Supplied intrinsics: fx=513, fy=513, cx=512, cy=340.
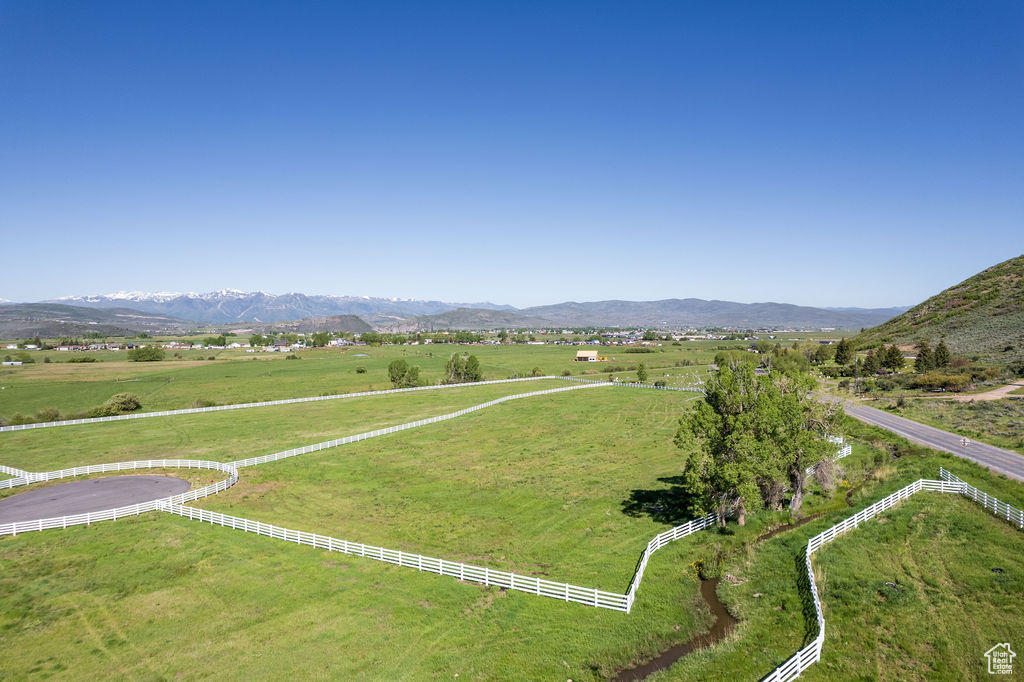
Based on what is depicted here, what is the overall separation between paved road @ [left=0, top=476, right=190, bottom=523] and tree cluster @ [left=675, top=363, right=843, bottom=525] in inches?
1646

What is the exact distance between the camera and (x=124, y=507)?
3819 cm

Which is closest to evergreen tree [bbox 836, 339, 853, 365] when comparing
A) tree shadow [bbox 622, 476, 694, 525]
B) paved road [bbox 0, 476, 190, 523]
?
tree shadow [bbox 622, 476, 694, 525]

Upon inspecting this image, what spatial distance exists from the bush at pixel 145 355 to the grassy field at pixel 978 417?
192 meters

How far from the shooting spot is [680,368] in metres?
140

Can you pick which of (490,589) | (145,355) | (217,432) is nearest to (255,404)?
(217,432)

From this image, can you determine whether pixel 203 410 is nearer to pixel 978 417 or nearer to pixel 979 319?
pixel 978 417

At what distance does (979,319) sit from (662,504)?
127658 millimetres

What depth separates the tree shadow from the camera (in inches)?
1455

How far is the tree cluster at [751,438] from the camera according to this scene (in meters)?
32.7

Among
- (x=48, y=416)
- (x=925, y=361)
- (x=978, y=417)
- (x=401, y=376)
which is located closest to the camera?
(x=978, y=417)

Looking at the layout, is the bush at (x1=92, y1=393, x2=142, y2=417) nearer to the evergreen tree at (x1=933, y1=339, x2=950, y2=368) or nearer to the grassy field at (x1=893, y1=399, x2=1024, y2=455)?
the grassy field at (x1=893, y1=399, x2=1024, y2=455)

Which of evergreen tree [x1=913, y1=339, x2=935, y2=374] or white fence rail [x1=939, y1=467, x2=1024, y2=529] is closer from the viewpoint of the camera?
white fence rail [x1=939, y1=467, x2=1024, y2=529]

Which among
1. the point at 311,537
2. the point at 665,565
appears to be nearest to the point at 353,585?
the point at 311,537

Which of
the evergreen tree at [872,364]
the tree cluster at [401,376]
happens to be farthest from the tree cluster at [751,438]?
the tree cluster at [401,376]
